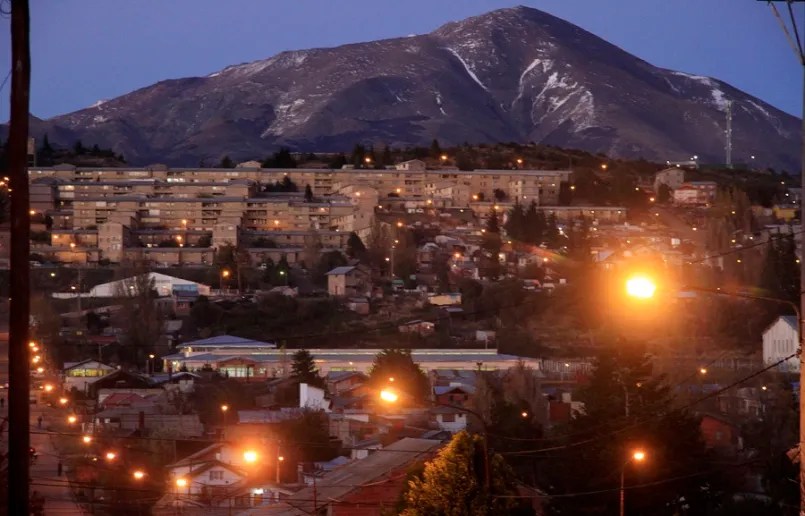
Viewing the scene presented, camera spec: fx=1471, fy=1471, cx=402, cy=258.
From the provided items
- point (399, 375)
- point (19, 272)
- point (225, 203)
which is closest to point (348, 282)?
point (225, 203)

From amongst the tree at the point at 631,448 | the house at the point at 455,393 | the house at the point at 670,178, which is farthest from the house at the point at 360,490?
the house at the point at 670,178

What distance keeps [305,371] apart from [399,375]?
101 inches

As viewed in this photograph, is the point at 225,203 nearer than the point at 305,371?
No

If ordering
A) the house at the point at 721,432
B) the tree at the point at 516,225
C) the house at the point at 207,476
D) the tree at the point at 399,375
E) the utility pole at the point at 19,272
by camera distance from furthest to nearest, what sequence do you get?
the tree at the point at 516,225, the tree at the point at 399,375, the house at the point at 721,432, the house at the point at 207,476, the utility pole at the point at 19,272

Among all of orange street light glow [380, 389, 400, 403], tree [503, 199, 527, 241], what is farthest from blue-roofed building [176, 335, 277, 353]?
tree [503, 199, 527, 241]

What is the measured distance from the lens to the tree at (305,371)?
25969 millimetres

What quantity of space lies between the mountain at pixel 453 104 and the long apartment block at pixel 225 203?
42.4 m

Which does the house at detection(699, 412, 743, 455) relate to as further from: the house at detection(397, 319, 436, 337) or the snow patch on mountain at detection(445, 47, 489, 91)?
the snow patch on mountain at detection(445, 47, 489, 91)

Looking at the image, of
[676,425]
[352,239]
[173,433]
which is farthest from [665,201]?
[676,425]

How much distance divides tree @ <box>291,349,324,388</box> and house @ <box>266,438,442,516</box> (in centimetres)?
1103

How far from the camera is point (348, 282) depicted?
4162 centimetres

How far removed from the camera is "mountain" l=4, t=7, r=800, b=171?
121 m

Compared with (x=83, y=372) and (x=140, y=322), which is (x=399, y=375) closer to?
(x=83, y=372)

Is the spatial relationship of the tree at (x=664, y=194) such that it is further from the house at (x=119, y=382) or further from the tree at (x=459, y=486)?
the tree at (x=459, y=486)
